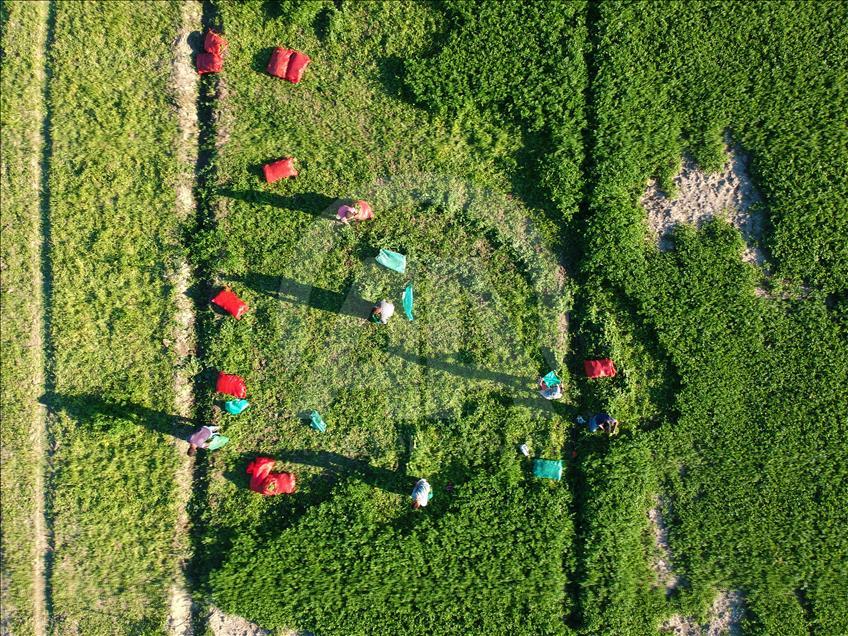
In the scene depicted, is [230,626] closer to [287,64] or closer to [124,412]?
[124,412]

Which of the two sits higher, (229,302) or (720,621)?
(229,302)

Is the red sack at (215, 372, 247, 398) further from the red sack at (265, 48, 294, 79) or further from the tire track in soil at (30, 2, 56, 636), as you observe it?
the red sack at (265, 48, 294, 79)

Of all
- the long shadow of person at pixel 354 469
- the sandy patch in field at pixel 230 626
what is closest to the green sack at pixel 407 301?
the long shadow of person at pixel 354 469

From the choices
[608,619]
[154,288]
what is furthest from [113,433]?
[608,619]

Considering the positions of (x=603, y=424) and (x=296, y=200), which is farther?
(x=296, y=200)

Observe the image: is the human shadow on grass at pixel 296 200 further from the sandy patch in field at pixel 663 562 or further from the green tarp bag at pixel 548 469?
the sandy patch in field at pixel 663 562

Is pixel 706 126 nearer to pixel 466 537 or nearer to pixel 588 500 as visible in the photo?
pixel 588 500

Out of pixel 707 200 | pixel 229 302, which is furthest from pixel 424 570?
pixel 707 200
